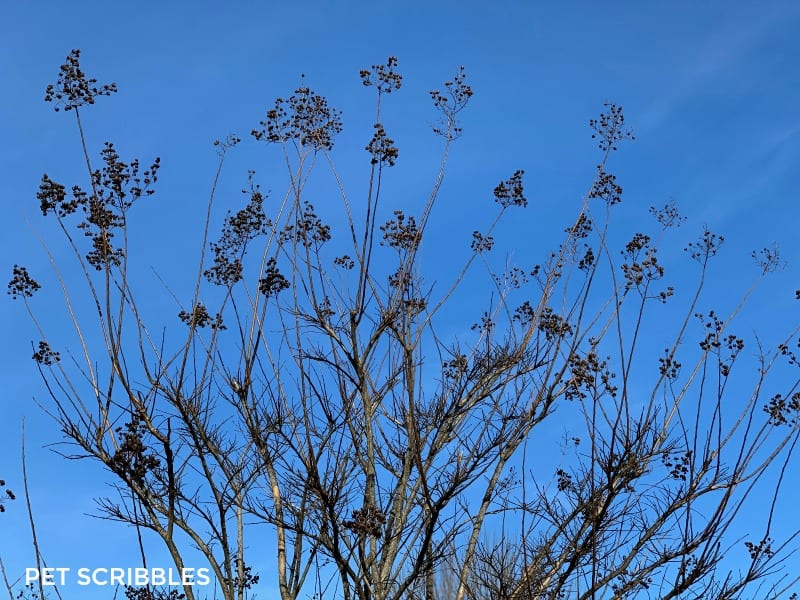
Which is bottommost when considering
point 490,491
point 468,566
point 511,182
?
point 468,566

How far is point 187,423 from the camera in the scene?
7102mm

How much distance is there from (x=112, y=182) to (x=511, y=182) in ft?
10.2

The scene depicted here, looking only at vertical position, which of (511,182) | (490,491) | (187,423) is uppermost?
(511,182)

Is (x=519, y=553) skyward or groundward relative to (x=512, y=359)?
groundward

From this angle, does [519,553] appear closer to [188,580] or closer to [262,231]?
[188,580]

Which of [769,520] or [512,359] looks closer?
[769,520]

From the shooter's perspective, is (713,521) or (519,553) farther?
(519,553)

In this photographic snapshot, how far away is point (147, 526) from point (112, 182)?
2662mm

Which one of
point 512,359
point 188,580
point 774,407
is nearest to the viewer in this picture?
point 774,407

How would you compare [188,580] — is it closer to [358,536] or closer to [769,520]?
[358,536]

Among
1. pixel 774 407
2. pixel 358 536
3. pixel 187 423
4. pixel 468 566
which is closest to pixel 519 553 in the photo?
pixel 468 566

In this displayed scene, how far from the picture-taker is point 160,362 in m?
7.08

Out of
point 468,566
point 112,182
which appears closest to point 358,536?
point 468,566

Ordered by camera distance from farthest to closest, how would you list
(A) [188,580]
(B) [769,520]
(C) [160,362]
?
1. (C) [160,362]
2. (A) [188,580]
3. (B) [769,520]
